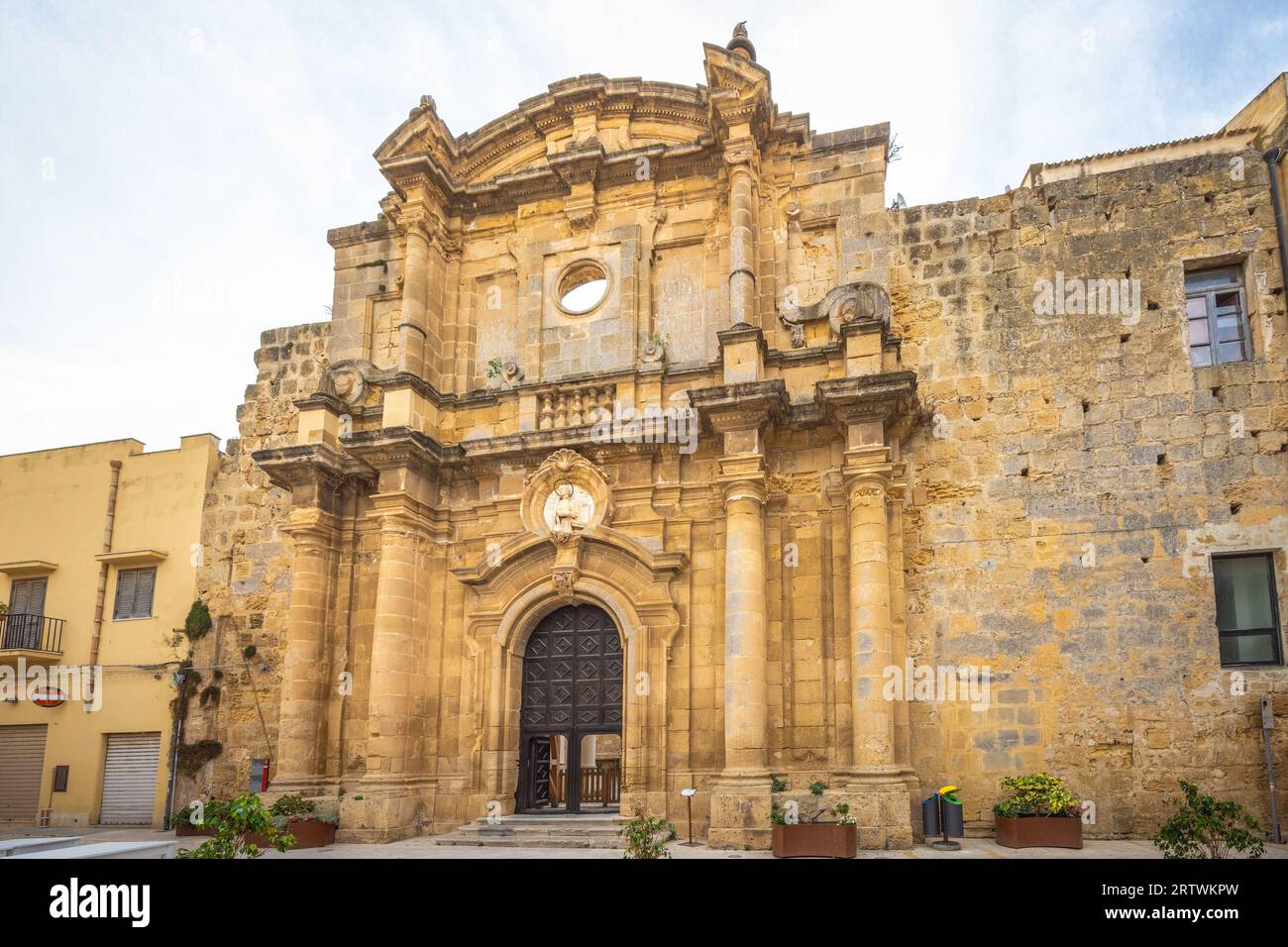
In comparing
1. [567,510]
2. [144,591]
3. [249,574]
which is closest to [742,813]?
[567,510]

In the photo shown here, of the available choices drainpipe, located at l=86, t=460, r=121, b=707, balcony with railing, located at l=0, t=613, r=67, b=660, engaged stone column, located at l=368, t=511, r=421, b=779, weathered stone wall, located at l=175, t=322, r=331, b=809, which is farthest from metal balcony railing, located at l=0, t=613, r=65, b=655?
engaged stone column, located at l=368, t=511, r=421, b=779

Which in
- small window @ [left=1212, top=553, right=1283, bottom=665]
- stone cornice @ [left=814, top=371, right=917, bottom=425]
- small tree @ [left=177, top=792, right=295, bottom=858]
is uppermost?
stone cornice @ [left=814, top=371, right=917, bottom=425]

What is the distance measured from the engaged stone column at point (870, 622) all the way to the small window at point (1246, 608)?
400 cm

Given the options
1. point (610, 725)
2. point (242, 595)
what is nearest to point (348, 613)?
point (242, 595)

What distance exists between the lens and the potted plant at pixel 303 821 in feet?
41.9

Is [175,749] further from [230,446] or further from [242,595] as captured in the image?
[230,446]

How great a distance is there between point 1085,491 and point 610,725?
6920 millimetres

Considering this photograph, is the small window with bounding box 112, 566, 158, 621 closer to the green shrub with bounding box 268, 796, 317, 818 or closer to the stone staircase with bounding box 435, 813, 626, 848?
the green shrub with bounding box 268, 796, 317, 818

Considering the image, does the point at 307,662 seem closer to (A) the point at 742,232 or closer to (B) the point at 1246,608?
(A) the point at 742,232

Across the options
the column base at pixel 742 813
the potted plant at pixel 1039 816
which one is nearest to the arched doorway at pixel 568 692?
the column base at pixel 742 813

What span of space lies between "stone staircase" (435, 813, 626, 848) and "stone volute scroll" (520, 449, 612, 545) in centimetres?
367

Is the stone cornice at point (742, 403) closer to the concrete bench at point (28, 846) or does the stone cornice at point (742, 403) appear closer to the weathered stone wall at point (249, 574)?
the weathered stone wall at point (249, 574)

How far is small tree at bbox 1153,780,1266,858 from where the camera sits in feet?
28.8

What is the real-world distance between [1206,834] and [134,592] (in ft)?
57.7
